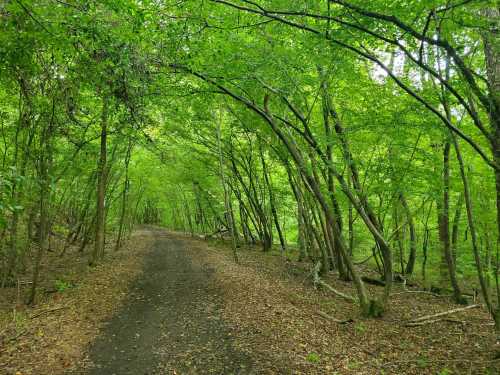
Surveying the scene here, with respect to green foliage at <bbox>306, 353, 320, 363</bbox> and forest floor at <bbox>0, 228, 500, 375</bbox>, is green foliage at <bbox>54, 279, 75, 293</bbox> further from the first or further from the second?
green foliage at <bbox>306, 353, 320, 363</bbox>

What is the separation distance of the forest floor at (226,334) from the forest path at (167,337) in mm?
23

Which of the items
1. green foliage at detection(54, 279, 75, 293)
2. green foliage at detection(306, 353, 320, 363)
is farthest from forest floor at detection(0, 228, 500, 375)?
green foliage at detection(54, 279, 75, 293)

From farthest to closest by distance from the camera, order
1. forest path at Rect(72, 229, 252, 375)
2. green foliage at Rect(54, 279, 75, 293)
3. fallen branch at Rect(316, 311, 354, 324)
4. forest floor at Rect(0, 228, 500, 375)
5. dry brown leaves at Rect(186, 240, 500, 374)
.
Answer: green foliage at Rect(54, 279, 75, 293) < fallen branch at Rect(316, 311, 354, 324) < dry brown leaves at Rect(186, 240, 500, 374) < forest floor at Rect(0, 228, 500, 375) < forest path at Rect(72, 229, 252, 375)

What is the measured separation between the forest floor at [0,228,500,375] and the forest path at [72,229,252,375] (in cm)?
2

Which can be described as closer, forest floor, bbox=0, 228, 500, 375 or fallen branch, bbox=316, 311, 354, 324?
forest floor, bbox=0, 228, 500, 375

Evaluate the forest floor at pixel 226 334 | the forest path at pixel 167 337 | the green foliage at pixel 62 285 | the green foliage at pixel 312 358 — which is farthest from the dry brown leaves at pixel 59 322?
the green foliage at pixel 312 358

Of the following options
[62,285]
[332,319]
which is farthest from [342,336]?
[62,285]

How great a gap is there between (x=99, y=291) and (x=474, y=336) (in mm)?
10576

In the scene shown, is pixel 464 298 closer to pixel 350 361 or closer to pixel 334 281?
pixel 334 281

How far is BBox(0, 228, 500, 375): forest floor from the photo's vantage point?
6113mm

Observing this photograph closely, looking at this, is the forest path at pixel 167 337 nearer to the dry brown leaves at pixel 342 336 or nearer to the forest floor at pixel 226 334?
the forest floor at pixel 226 334

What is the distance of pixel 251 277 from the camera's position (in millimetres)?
12852

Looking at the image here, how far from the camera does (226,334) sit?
737 cm

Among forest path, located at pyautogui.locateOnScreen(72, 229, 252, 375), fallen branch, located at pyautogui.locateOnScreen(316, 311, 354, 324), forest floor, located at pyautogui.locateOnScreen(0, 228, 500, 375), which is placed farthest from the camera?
fallen branch, located at pyautogui.locateOnScreen(316, 311, 354, 324)
